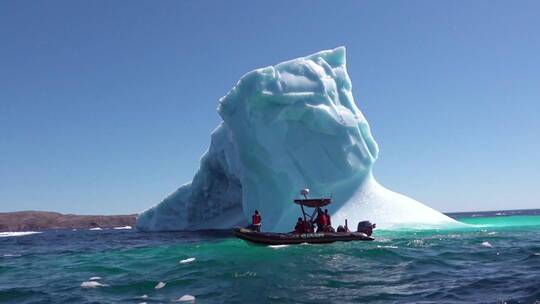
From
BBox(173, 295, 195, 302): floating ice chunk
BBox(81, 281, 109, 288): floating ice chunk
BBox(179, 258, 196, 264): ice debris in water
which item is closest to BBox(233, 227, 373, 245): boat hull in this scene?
BBox(179, 258, 196, 264): ice debris in water

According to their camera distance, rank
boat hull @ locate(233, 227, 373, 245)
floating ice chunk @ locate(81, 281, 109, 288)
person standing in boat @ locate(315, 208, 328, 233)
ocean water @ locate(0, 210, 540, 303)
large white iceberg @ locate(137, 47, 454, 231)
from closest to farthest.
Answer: ocean water @ locate(0, 210, 540, 303) → floating ice chunk @ locate(81, 281, 109, 288) → boat hull @ locate(233, 227, 373, 245) → person standing in boat @ locate(315, 208, 328, 233) → large white iceberg @ locate(137, 47, 454, 231)

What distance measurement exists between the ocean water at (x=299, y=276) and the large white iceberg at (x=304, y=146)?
9.09 metres

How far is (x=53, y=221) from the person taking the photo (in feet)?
353

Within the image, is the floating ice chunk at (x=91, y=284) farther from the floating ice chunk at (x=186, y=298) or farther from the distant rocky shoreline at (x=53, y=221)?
the distant rocky shoreline at (x=53, y=221)

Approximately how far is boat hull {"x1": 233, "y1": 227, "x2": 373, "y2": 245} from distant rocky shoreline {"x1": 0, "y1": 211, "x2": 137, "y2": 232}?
88508mm

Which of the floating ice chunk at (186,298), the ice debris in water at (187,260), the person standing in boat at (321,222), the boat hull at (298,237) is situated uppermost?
the person standing in boat at (321,222)

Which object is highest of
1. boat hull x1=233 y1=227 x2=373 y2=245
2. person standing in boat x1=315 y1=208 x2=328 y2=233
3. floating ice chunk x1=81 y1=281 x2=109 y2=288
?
person standing in boat x1=315 y1=208 x2=328 y2=233

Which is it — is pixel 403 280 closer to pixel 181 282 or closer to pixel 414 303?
pixel 414 303

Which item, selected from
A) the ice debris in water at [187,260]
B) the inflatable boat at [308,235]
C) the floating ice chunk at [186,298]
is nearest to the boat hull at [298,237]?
the inflatable boat at [308,235]

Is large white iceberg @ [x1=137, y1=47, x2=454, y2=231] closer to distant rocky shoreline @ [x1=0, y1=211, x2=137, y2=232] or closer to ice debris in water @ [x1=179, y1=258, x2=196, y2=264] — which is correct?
ice debris in water @ [x1=179, y1=258, x2=196, y2=264]

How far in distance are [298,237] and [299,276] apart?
7544 mm

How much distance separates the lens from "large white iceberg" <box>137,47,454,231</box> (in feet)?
93.6

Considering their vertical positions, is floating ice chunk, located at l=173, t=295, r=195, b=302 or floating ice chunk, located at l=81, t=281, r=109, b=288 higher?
floating ice chunk, located at l=81, t=281, r=109, b=288

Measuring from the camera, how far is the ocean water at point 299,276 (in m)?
10.0
